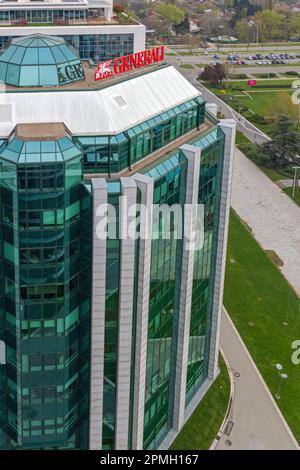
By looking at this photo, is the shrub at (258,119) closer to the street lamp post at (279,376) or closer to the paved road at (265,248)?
the paved road at (265,248)

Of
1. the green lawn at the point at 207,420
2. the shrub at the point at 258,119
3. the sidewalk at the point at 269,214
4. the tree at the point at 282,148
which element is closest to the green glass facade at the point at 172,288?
the green lawn at the point at 207,420

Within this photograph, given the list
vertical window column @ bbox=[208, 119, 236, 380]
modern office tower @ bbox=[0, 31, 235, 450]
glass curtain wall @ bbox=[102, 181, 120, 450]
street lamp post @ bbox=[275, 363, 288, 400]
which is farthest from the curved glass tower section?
street lamp post @ bbox=[275, 363, 288, 400]

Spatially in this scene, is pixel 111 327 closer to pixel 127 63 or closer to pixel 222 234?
pixel 222 234

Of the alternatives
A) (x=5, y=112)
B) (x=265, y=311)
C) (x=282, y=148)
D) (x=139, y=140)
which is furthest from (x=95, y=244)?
(x=282, y=148)

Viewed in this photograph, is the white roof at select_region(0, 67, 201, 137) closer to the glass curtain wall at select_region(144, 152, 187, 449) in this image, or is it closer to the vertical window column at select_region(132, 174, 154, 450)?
the glass curtain wall at select_region(144, 152, 187, 449)

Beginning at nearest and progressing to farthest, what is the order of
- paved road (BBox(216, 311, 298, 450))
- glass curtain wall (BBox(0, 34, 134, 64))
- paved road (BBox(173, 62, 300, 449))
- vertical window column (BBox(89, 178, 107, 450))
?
vertical window column (BBox(89, 178, 107, 450)), paved road (BBox(216, 311, 298, 450)), paved road (BBox(173, 62, 300, 449)), glass curtain wall (BBox(0, 34, 134, 64))
